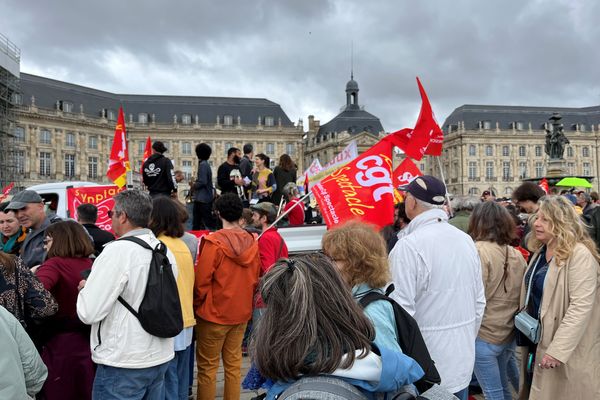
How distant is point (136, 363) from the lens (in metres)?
3.00

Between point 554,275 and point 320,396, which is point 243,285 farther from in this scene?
point 320,396

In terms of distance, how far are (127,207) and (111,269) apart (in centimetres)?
53

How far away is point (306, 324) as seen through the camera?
1669mm

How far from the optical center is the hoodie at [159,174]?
7.88 m

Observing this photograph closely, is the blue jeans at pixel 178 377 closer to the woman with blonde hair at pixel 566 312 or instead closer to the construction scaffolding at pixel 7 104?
the woman with blonde hair at pixel 566 312

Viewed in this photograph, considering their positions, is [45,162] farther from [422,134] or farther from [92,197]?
[422,134]

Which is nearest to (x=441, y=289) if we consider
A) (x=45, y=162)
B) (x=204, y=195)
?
(x=204, y=195)

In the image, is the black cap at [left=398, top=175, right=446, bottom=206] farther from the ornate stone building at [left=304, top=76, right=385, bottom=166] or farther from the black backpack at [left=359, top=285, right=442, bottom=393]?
the ornate stone building at [left=304, top=76, right=385, bottom=166]

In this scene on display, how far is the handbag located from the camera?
3.48 m

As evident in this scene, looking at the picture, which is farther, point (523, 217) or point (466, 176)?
point (466, 176)

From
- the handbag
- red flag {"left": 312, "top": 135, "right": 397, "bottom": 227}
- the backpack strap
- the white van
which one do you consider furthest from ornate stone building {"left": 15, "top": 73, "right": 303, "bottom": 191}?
the handbag

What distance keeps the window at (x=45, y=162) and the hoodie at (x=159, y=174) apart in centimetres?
5965

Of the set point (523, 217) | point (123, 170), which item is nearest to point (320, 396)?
point (523, 217)

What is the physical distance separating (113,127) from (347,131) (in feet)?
112
